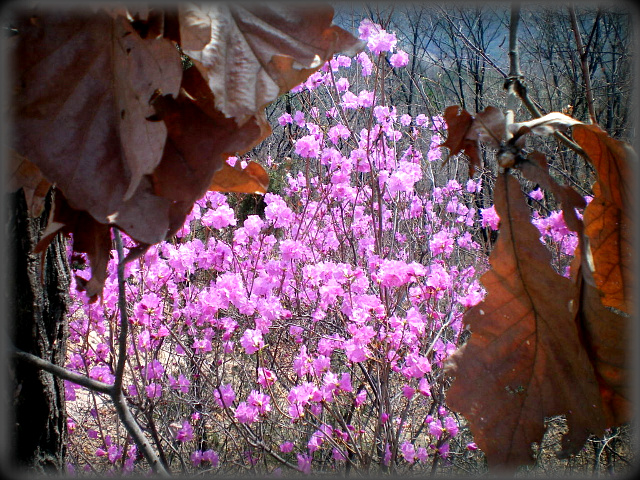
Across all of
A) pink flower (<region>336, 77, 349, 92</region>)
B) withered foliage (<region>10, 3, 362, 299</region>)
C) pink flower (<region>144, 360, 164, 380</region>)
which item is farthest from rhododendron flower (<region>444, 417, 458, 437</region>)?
pink flower (<region>336, 77, 349, 92</region>)

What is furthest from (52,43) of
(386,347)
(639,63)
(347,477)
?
(347,477)

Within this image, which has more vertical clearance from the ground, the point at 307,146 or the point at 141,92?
the point at 307,146

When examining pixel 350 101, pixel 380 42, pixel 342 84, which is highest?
pixel 342 84

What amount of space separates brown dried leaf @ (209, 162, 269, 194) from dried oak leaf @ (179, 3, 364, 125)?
95 mm

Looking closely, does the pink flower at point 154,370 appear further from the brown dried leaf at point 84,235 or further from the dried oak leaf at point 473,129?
the dried oak leaf at point 473,129

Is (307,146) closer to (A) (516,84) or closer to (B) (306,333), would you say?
(B) (306,333)

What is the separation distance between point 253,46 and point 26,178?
8.0 inches

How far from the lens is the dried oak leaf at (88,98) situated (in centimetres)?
27

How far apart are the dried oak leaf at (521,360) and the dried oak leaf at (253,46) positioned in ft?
0.63

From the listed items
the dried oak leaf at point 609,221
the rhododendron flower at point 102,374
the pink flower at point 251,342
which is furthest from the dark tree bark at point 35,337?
the rhododendron flower at point 102,374

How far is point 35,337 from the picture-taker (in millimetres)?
947

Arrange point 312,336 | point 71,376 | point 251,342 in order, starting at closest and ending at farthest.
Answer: point 71,376 < point 251,342 < point 312,336

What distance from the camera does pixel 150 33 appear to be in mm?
279

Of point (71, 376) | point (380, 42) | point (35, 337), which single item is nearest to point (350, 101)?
point (380, 42)
